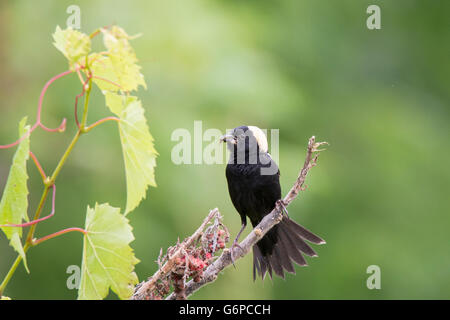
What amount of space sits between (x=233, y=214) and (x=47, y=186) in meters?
4.00

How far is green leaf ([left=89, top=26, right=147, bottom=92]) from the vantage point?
111 cm

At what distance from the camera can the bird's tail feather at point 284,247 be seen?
351cm

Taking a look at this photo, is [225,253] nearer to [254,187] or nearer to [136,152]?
[136,152]

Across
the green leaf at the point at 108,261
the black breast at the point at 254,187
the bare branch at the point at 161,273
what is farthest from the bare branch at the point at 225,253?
the black breast at the point at 254,187

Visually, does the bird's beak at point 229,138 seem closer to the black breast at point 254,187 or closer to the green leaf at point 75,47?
the black breast at point 254,187

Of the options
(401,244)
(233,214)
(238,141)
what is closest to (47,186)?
(238,141)

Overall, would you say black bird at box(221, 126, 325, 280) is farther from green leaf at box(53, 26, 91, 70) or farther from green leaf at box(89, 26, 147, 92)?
green leaf at box(53, 26, 91, 70)

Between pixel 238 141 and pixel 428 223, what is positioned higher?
pixel 238 141

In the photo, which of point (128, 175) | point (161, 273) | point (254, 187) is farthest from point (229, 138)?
point (128, 175)

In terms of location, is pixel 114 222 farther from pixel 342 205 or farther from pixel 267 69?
pixel 342 205

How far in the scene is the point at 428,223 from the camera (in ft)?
23.8

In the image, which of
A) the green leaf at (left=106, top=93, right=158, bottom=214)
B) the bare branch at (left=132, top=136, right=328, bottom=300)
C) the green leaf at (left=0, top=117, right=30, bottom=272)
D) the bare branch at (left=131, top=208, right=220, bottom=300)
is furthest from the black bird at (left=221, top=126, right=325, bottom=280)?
the green leaf at (left=0, top=117, right=30, bottom=272)

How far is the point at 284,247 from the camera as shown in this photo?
11.7 ft

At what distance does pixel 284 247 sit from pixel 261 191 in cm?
38
